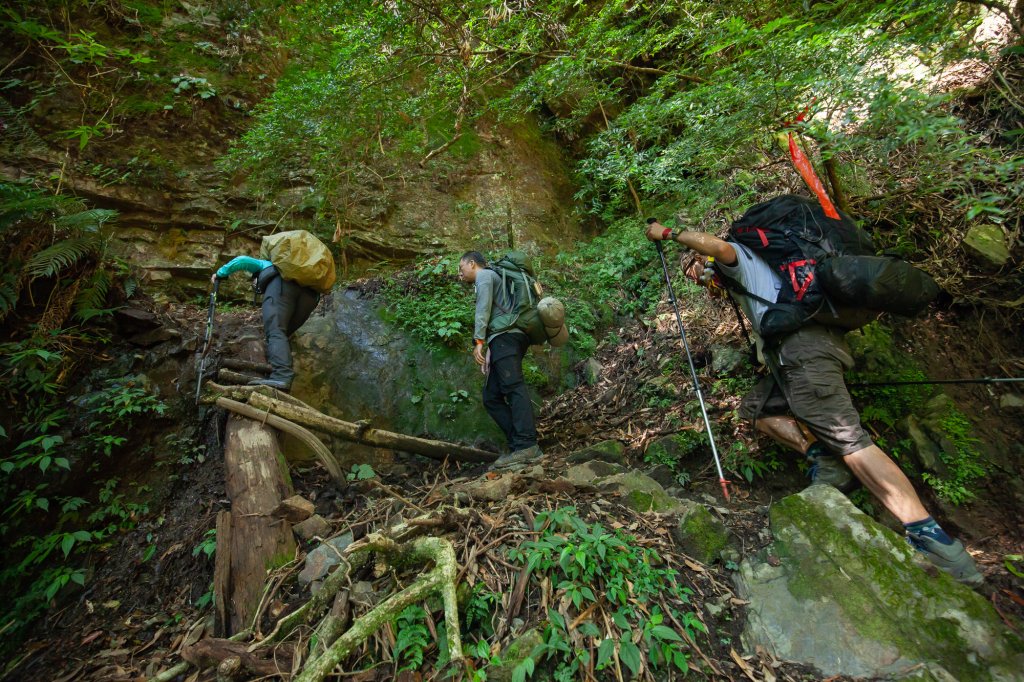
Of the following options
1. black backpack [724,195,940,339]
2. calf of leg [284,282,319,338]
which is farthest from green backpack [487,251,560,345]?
calf of leg [284,282,319,338]

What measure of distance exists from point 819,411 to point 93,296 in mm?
6617

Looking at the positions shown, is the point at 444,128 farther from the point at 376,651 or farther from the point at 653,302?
the point at 376,651

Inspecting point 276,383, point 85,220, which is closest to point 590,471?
point 276,383

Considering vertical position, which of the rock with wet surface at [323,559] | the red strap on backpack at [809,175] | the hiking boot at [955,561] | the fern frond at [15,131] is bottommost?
the hiking boot at [955,561]

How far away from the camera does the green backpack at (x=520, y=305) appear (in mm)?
4789

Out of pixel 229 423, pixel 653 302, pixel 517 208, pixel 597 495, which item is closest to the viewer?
pixel 597 495

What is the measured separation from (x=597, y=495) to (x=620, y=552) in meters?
0.83

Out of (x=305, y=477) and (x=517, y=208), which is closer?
(x=305, y=477)

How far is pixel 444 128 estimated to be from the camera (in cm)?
870

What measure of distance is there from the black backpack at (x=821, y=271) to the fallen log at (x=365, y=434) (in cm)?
324

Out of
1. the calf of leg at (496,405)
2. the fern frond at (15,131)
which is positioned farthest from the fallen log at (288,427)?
the fern frond at (15,131)

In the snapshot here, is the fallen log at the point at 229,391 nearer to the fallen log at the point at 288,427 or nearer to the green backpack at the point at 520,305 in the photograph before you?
the fallen log at the point at 288,427

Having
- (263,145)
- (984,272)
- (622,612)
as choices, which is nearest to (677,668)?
(622,612)

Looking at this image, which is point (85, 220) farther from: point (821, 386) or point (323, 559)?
point (821, 386)
